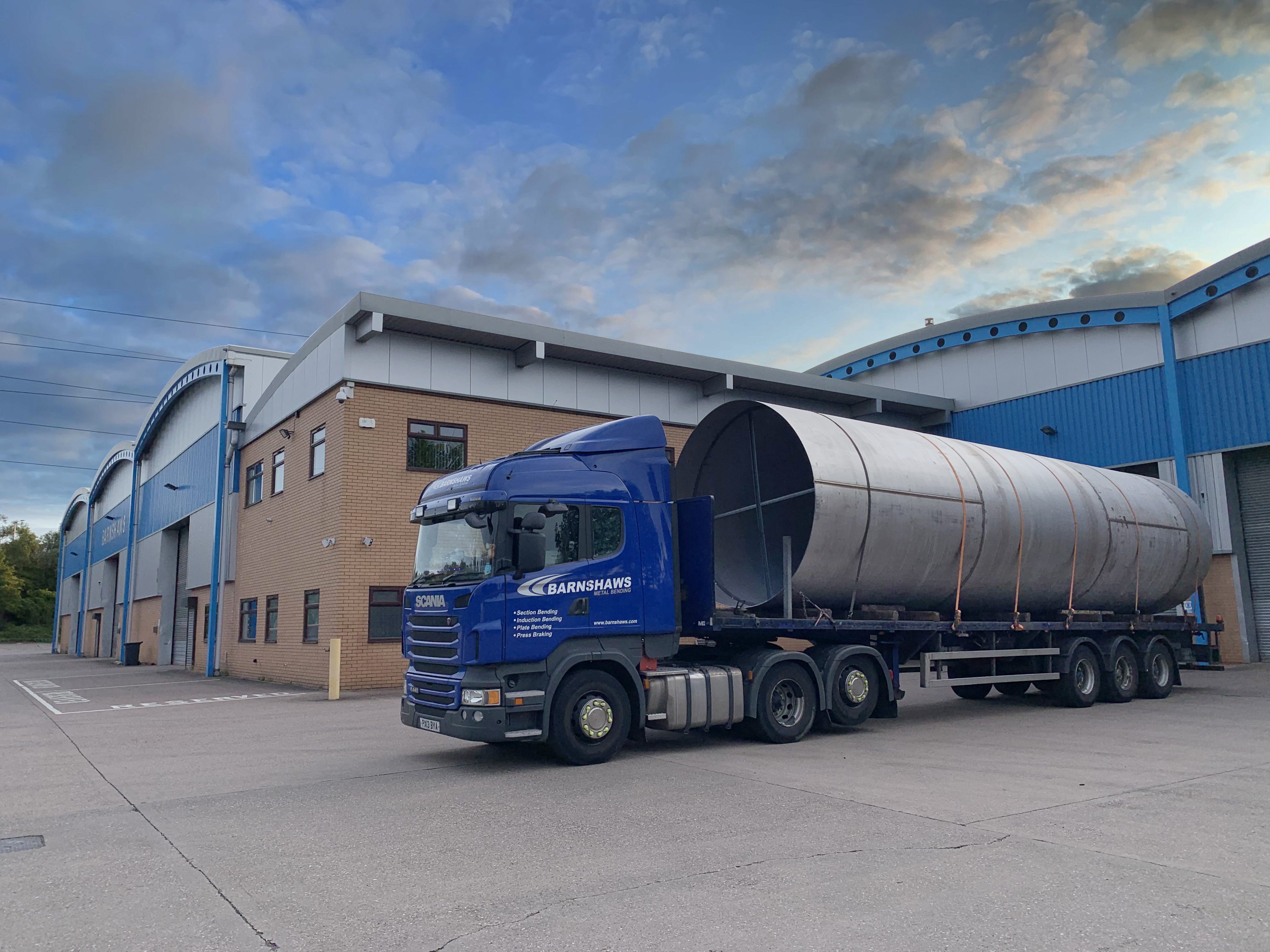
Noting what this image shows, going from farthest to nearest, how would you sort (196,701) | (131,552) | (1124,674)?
(131,552), (196,701), (1124,674)

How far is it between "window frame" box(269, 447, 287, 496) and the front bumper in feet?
49.2

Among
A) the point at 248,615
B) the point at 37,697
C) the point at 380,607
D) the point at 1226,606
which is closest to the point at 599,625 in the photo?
the point at 380,607

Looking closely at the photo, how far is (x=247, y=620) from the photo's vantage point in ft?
82.8

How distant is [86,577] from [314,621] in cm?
4570

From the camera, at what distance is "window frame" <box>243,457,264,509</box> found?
24.8m

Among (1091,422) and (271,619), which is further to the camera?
(1091,422)

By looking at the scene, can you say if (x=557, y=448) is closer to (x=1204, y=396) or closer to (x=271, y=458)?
(x=271, y=458)

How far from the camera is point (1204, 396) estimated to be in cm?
2247

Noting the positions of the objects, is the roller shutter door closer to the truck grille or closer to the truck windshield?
the truck windshield

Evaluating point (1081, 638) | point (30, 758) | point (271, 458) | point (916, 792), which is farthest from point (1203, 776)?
point (271, 458)

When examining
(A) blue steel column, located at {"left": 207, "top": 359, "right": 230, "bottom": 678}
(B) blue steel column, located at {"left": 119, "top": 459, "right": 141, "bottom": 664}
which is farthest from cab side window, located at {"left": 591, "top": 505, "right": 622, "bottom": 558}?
(B) blue steel column, located at {"left": 119, "top": 459, "right": 141, "bottom": 664}

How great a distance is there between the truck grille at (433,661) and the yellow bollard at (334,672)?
26.6 ft

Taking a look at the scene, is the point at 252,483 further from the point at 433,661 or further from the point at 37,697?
the point at 433,661

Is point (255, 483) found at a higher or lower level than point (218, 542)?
higher
